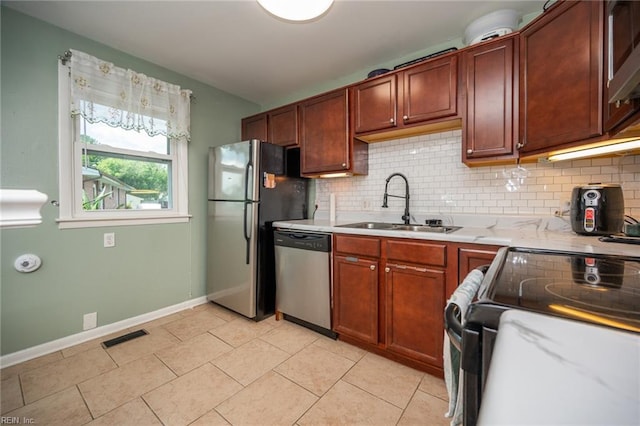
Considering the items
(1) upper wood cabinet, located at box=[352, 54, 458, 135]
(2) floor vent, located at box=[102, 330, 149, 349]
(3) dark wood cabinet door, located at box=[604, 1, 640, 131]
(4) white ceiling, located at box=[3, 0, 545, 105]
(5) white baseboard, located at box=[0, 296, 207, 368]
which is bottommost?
(2) floor vent, located at box=[102, 330, 149, 349]

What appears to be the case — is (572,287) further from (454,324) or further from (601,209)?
(601,209)

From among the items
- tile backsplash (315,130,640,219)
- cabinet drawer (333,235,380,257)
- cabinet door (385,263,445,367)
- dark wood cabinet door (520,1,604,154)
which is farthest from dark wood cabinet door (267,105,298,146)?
dark wood cabinet door (520,1,604,154)

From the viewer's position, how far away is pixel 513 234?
1.71 meters

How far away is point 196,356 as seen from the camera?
2.02 m

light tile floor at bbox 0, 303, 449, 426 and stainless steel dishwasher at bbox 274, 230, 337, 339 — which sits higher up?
stainless steel dishwasher at bbox 274, 230, 337, 339

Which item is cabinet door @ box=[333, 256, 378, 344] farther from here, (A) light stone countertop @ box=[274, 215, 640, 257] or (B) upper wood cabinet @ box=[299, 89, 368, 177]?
(B) upper wood cabinet @ box=[299, 89, 368, 177]

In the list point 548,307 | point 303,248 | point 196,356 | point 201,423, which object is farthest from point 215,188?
point 548,307

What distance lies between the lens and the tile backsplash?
175cm

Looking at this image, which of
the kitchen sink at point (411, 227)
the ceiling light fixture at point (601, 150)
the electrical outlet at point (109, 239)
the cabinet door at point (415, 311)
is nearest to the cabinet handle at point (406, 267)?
the cabinet door at point (415, 311)

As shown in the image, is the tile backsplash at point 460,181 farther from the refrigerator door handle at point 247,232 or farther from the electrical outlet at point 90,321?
the electrical outlet at point 90,321

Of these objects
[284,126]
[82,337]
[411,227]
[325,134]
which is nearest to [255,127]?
[284,126]

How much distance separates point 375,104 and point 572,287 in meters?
2.01

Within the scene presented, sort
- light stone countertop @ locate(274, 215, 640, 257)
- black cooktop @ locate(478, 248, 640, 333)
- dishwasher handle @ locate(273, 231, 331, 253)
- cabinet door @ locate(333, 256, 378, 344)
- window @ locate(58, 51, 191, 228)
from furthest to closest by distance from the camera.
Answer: dishwasher handle @ locate(273, 231, 331, 253) < window @ locate(58, 51, 191, 228) < cabinet door @ locate(333, 256, 378, 344) < light stone countertop @ locate(274, 215, 640, 257) < black cooktop @ locate(478, 248, 640, 333)

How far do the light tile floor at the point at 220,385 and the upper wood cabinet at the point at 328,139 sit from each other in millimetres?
1575
